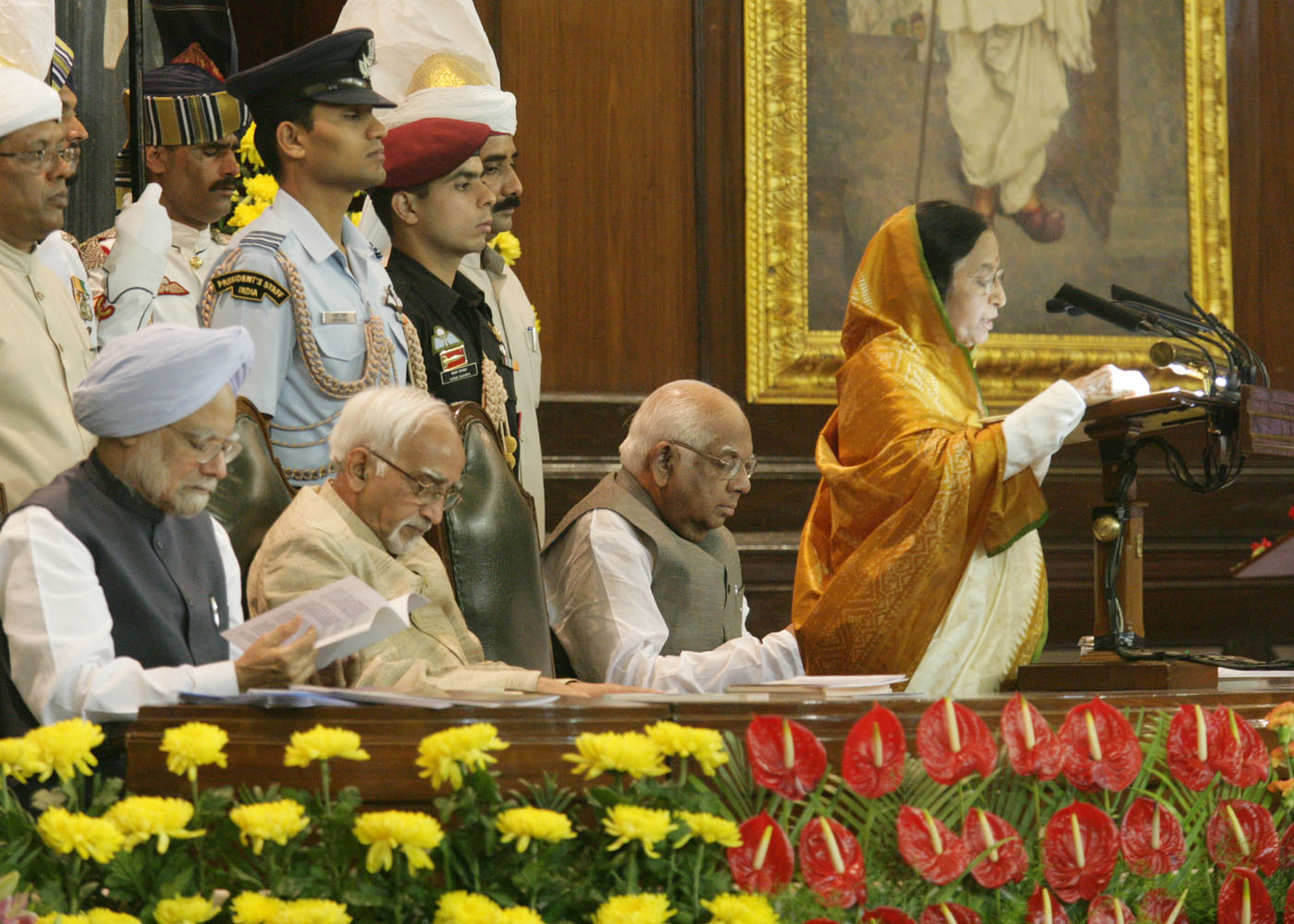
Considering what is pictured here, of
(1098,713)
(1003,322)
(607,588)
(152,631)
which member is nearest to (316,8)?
(1003,322)

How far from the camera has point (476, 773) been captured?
74.9 inches

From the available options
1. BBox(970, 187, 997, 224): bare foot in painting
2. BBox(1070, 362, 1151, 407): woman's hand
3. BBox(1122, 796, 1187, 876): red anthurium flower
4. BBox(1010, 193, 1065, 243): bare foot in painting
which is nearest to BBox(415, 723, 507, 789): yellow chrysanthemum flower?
BBox(1122, 796, 1187, 876): red anthurium flower

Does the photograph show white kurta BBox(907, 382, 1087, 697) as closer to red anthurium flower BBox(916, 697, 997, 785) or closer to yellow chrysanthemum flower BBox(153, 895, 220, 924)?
red anthurium flower BBox(916, 697, 997, 785)

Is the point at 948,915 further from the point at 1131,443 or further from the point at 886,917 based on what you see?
the point at 1131,443

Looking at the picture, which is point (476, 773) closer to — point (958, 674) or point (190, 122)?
point (958, 674)

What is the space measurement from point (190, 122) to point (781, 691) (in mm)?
2615

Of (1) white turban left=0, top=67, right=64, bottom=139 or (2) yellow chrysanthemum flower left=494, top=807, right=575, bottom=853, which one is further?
(1) white turban left=0, top=67, right=64, bottom=139

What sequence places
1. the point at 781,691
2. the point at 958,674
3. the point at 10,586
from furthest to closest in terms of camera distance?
the point at 958,674 → the point at 781,691 → the point at 10,586

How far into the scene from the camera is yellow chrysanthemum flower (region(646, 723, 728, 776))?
1.97 m

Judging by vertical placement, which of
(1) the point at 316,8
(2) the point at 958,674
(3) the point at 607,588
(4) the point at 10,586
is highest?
(1) the point at 316,8

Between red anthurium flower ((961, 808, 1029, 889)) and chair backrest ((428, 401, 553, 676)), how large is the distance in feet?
4.95

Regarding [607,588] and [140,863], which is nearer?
[140,863]

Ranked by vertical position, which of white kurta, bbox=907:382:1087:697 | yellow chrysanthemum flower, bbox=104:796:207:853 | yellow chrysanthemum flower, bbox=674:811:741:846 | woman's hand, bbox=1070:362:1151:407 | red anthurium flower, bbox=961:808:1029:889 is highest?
woman's hand, bbox=1070:362:1151:407

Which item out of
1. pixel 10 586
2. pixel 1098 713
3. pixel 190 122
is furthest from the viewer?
pixel 190 122
